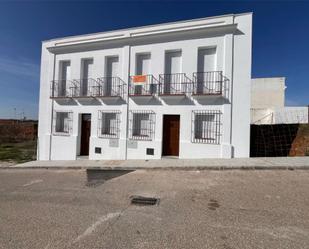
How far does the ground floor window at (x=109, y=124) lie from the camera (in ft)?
37.8

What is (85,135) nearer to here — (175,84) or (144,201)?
(175,84)

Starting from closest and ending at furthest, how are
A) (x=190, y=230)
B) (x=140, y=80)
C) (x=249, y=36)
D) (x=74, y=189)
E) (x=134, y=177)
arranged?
(x=190, y=230) → (x=74, y=189) → (x=134, y=177) → (x=249, y=36) → (x=140, y=80)

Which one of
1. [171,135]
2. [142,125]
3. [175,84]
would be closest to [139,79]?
[175,84]

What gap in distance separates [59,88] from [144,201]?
10812 millimetres

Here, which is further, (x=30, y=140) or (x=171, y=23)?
(x=30, y=140)

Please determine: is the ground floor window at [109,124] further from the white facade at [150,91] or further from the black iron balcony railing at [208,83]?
the black iron balcony railing at [208,83]

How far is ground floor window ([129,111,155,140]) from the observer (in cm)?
1073

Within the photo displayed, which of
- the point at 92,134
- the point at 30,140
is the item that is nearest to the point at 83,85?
the point at 92,134

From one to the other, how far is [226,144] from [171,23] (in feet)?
22.6

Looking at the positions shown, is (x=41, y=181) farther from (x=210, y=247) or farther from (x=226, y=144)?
(x=226, y=144)

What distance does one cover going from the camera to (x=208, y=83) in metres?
10.0

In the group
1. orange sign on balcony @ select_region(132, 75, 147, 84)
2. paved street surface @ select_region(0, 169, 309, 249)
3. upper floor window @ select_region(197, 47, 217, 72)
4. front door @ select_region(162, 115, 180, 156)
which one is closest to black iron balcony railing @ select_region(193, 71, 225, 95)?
upper floor window @ select_region(197, 47, 217, 72)

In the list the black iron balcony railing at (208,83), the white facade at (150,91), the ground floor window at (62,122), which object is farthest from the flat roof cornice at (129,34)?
the ground floor window at (62,122)

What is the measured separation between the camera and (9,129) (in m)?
21.6
